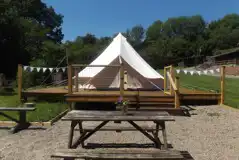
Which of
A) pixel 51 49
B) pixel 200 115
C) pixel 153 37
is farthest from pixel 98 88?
pixel 153 37

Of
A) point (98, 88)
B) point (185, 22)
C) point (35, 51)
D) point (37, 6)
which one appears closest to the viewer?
point (98, 88)

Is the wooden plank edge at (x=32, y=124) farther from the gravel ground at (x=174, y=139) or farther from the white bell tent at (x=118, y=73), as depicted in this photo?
the white bell tent at (x=118, y=73)

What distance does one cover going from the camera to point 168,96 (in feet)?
28.0

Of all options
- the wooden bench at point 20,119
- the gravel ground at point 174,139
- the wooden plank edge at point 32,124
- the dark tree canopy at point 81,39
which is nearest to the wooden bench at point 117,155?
the gravel ground at point 174,139

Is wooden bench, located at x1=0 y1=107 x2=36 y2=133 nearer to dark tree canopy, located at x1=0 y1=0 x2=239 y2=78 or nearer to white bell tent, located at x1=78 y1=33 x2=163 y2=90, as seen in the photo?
white bell tent, located at x1=78 y1=33 x2=163 y2=90

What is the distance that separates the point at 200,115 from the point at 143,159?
17.6 ft

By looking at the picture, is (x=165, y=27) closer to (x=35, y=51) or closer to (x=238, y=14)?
(x=238, y=14)

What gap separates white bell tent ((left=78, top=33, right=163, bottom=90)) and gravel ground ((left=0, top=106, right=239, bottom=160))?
377cm

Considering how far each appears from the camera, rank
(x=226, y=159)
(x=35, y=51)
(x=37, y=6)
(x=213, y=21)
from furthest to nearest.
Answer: (x=213, y=21), (x=37, y=6), (x=35, y=51), (x=226, y=159)

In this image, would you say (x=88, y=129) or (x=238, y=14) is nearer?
(x=88, y=129)

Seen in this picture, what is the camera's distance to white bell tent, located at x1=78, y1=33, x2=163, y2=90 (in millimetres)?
10500

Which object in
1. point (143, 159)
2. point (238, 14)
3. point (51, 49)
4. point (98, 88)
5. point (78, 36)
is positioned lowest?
point (143, 159)

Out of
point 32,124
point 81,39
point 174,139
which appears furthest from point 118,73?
point 81,39

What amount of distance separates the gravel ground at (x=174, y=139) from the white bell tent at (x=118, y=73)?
377cm
